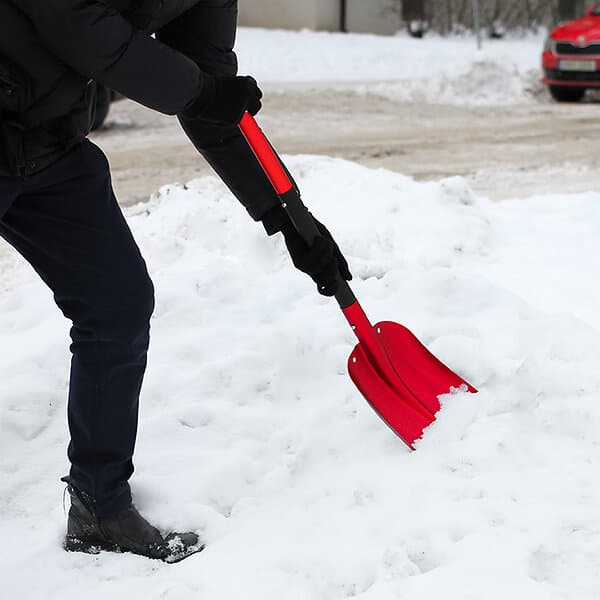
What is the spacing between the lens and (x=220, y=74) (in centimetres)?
255

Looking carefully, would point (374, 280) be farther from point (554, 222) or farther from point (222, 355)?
point (554, 222)

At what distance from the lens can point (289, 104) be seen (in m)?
11.5

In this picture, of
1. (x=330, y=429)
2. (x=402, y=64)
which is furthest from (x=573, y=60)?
(x=330, y=429)

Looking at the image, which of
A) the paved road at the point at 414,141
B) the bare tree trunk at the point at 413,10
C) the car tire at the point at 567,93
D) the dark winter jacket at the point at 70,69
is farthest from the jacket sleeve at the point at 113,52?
the bare tree trunk at the point at 413,10

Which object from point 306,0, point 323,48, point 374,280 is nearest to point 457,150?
point 374,280

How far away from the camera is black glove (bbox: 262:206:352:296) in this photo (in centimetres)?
259

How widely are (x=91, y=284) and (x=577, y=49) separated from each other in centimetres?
1036

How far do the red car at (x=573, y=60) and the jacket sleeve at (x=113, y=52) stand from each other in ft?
33.0

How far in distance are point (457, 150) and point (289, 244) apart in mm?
5745

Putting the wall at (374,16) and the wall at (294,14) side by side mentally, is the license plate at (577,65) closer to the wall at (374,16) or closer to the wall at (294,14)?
the wall at (294,14)

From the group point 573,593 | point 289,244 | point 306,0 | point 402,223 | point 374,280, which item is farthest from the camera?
point 306,0

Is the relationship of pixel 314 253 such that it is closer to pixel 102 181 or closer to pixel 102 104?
pixel 102 181

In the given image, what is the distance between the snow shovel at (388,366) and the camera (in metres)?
2.62

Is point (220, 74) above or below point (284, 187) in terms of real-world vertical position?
above
